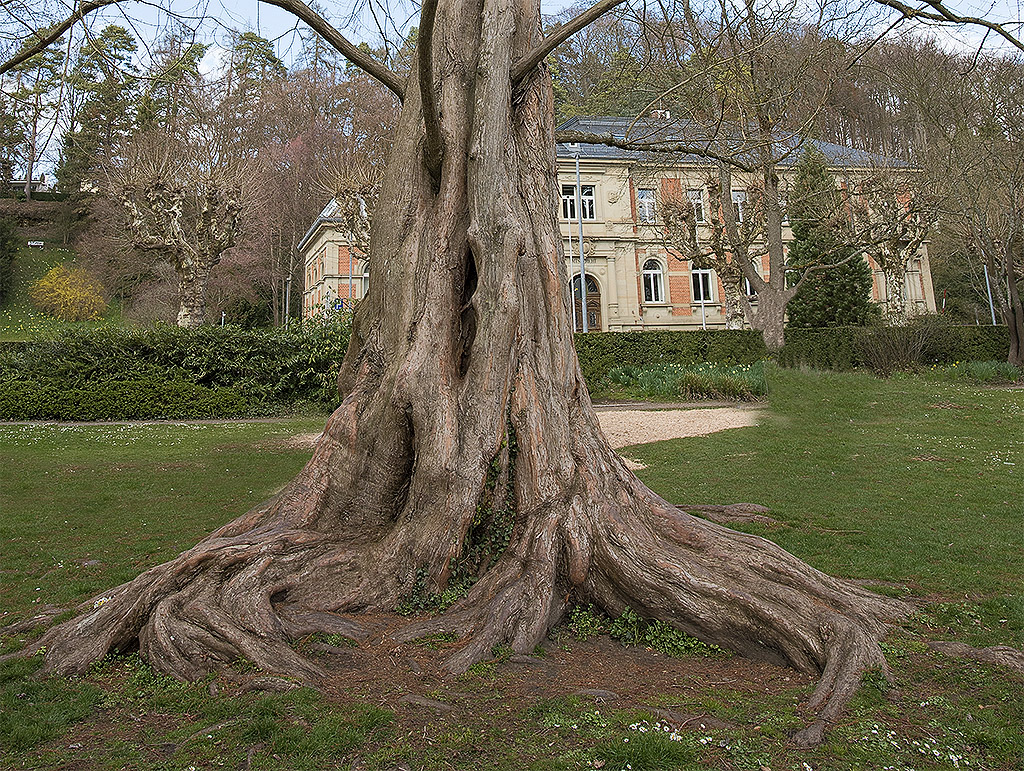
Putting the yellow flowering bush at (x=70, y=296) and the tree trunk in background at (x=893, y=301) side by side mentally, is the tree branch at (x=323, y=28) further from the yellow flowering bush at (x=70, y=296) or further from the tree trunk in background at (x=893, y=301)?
the yellow flowering bush at (x=70, y=296)

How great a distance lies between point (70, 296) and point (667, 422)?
37.0m

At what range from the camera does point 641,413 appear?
55.5 ft

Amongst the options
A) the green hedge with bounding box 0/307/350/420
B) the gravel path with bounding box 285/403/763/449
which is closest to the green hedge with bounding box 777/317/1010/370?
the gravel path with bounding box 285/403/763/449

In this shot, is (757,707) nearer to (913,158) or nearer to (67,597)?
(67,597)

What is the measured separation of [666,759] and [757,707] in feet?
2.58

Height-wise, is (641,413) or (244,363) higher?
(244,363)

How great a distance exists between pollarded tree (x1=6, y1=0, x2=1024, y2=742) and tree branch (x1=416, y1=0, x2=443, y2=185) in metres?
0.01

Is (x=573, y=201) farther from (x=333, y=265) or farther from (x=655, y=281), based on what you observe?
(x=333, y=265)

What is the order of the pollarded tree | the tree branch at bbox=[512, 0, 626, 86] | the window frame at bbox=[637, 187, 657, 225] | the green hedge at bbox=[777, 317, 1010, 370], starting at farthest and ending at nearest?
the window frame at bbox=[637, 187, 657, 225]
the green hedge at bbox=[777, 317, 1010, 370]
the tree branch at bbox=[512, 0, 626, 86]
the pollarded tree

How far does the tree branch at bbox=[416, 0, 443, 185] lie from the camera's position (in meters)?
4.47

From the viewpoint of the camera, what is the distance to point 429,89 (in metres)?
4.98

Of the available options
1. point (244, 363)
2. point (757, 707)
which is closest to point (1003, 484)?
point (757, 707)

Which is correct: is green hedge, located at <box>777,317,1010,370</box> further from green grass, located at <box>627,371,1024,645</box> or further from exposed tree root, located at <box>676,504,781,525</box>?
exposed tree root, located at <box>676,504,781,525</box>

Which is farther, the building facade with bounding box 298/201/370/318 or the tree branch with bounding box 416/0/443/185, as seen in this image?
→ the building facade with bounding box 298/201/370/318
